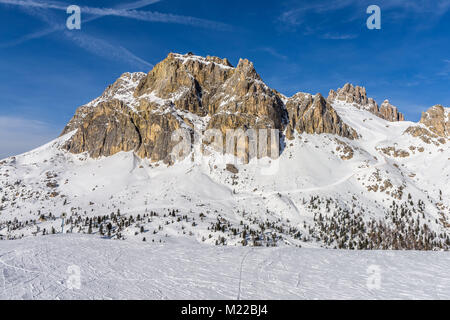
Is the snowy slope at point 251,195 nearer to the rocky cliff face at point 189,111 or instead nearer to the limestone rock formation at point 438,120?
the rocky cliff face at point 189,111

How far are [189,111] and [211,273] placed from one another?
168 metres

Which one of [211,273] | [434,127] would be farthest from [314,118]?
[211,273]

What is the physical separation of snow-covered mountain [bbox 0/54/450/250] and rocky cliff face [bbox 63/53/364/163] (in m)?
0.72

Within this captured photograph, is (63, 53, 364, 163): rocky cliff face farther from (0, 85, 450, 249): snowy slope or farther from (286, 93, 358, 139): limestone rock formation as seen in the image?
(0, 85, 450, 249): snowy slope

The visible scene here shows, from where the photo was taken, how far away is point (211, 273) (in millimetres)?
12711

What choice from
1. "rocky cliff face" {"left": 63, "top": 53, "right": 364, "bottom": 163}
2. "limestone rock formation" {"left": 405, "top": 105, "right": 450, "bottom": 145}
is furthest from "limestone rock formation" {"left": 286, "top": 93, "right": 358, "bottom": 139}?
"limestone rock formation" {"left": 405, "top": 105, "right": 450, "bottom": 145}

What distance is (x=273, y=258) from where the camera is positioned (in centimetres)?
1570

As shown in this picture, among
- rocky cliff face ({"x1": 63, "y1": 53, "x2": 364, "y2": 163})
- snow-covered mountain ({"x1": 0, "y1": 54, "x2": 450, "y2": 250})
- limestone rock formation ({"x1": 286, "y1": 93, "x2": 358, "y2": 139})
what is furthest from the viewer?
limestone rock formation ({"x1": 286, "y1": 93, "x2": 358, "y2": 139})

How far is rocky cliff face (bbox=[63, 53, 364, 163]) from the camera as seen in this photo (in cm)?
16050

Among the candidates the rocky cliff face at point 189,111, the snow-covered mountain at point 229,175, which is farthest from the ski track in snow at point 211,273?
the rocky cliff face at point 189,111

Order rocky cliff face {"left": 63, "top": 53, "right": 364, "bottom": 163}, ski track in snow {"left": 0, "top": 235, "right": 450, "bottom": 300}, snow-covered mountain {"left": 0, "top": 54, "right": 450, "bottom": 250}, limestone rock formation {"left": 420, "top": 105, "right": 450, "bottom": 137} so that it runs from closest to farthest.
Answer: ski track in snow {"left": 0, "top": 235, "right": 450, "bottom": 300}, snow-covered mountain {"left": 0, "top": 54, "right": 450, "bottom": 250}, rocky cliff face {"left": 63, "top": 53, "right": 364, "bottom": 163}, limestone rock formation {"left": 420, "top": 105, "right": 450, "bottom": 137}
